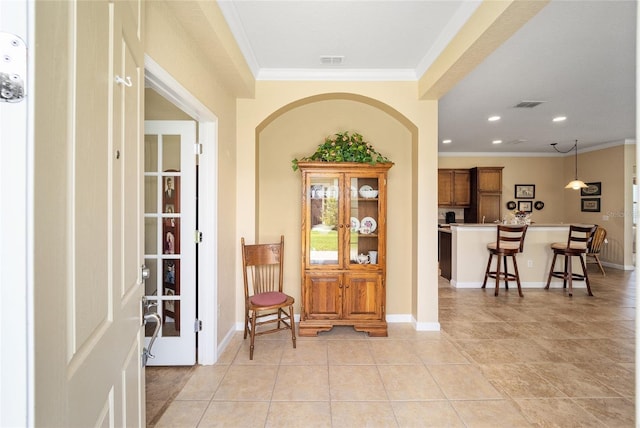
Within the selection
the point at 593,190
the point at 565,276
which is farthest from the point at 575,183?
the point at 565,276

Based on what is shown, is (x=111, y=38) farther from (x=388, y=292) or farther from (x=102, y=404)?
(x=388, y=292)

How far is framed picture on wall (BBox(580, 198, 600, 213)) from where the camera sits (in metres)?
7.33

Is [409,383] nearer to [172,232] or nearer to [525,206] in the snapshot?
[172,232]

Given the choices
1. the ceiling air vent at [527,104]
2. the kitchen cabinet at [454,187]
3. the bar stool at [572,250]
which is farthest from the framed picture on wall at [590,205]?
the ceiling air vent at [527,104]

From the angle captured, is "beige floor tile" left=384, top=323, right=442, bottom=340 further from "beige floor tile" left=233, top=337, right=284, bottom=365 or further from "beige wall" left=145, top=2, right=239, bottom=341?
"beige wall" left=145, top=2, right=239, bottom=341

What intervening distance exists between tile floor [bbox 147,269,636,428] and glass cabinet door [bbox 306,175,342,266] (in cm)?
85

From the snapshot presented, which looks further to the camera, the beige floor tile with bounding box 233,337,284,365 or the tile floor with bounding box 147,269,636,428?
the beige floor tile with bounding box 233,337,284,365

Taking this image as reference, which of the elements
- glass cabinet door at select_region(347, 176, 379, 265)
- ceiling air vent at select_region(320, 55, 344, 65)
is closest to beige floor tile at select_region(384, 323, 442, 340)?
glass cabinet door at select_region(347, 176, 379, 265)

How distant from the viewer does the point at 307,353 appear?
2893 mm

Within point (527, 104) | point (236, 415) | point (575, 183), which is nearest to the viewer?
point (236, 415)

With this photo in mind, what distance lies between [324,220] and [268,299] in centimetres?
99

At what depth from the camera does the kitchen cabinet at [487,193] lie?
7633 mm

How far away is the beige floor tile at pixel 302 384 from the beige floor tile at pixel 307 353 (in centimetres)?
9

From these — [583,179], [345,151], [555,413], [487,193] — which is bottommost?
[555,413]
